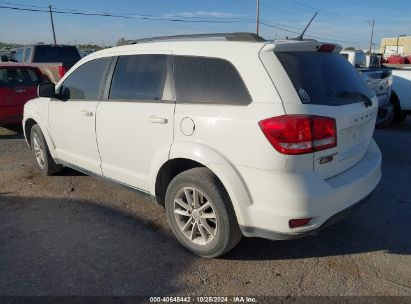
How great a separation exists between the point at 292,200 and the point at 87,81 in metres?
2.86

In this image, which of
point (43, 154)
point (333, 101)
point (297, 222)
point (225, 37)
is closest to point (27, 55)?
point (43, 154)

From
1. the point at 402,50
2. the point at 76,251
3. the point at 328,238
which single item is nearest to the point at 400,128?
the point at 328,238

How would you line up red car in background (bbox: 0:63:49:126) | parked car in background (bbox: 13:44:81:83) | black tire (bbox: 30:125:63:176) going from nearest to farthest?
black tire (bbox: 30:125:63:176)
red car in background (bbox: 0:63:49:126)
parked car in background (bbox: 13:44:81:83)

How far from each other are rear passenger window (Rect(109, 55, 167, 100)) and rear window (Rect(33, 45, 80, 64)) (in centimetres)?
1059

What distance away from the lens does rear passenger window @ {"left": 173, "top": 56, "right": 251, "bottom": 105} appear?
3.11 metres

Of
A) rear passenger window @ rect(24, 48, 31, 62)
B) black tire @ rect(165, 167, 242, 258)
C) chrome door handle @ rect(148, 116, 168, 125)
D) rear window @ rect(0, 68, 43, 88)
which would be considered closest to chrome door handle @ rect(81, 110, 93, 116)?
chrome door handle @ rect(148, 116, 168, 125)

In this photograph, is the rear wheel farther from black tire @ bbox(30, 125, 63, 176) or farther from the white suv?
black tire @ bbox(30, 125, 63, 176)

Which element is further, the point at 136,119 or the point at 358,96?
the point at 136,119

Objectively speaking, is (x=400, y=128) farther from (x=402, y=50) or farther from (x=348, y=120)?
(x=402, y=50)

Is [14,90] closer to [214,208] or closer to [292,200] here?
[214,208]

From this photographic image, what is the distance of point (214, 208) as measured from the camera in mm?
3246

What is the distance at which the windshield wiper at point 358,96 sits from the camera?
10.8 feet

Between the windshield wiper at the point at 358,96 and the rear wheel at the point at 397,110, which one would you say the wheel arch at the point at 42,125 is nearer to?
the windshield wiper at the point at 358,96

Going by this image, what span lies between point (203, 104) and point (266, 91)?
57 cm
